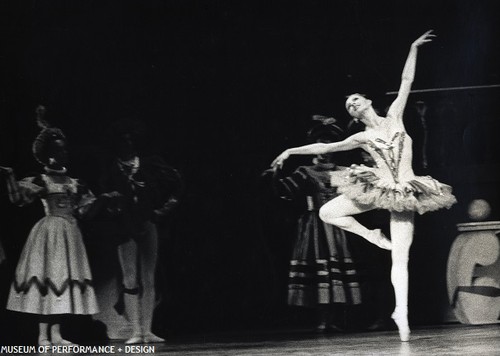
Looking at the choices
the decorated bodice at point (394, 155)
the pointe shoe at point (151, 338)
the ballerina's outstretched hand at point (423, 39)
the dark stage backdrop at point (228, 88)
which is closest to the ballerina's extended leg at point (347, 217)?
the decorated bodice at point (394, 155)

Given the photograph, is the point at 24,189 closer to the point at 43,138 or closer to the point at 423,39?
the point at 43,138

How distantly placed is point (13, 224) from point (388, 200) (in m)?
2.71

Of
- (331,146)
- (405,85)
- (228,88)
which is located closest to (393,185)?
(331,146)

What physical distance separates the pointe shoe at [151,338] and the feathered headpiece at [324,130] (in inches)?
72.6

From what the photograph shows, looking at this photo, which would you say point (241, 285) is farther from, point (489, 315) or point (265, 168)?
point (489, 315)

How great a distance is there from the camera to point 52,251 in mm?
6863

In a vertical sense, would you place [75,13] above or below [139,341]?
above

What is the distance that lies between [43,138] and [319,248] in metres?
2.17

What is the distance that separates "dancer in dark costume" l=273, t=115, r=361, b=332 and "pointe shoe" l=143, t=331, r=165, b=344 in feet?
3.27

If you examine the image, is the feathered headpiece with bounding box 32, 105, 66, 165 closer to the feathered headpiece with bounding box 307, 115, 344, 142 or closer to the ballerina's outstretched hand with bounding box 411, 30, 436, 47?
the feathered headpiece with bounding box 307, 115, 344, 142

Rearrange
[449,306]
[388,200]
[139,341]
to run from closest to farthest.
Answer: [388,200]
[139,341]
[449,306]


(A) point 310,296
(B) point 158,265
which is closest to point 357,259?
(A) point 310,296

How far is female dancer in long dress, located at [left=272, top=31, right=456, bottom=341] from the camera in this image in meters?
6.50

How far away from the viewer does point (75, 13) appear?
23.3 ft
